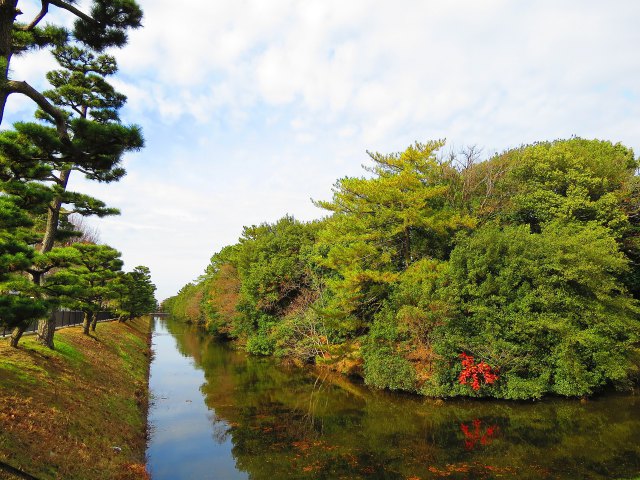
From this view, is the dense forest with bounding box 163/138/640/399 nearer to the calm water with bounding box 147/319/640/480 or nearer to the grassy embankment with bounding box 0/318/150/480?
the calm water with bounding box 147/319/640/480

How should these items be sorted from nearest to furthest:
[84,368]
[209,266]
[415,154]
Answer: [84,368], [415,154], [209,266]

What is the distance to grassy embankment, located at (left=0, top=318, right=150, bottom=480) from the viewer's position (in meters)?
8.11

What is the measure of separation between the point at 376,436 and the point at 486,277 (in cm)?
945

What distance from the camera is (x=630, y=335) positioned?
18.4m

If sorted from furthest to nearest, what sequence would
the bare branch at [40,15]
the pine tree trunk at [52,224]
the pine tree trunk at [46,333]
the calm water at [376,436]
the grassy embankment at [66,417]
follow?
the pine tree trunk at [46,333]
the pine tree trunk at [52,224]
the calm water at [376,436]
the grassy embankment at [66,417]
the bare branch at [40,15]

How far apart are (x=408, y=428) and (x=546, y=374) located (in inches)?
315

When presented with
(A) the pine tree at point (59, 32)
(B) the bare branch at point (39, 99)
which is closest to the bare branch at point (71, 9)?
(A) the pine tree at point (59, 32)

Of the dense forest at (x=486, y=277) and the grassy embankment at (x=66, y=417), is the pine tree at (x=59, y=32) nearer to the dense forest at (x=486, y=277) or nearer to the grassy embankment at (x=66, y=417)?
the grassy embankment at (x=66, y=417)

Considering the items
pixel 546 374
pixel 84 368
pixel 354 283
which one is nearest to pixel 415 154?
pixel 354 283

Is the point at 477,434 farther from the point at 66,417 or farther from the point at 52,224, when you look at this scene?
the point at 52,224

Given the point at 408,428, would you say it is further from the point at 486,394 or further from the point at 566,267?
the point at 566,267

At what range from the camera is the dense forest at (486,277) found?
18000 millimetres

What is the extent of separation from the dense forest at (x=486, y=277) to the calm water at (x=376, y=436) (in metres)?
1.77

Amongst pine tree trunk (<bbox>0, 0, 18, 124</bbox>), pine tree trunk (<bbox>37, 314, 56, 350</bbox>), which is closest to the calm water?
pine tree trunk (<bbox>37, 314, 56, 350</bbox>)
